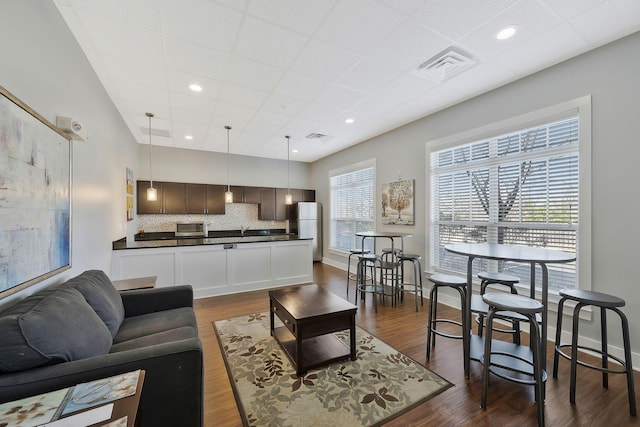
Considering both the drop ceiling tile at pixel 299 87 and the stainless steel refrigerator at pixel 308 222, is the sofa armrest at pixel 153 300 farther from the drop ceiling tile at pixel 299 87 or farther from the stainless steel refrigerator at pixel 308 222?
the stainless steel refrigerator at pixel 308 222

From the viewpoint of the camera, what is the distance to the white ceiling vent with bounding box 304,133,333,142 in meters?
5.24

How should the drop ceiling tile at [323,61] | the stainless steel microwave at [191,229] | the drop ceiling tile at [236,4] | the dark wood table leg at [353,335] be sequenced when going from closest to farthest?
1. the drop ceiling tile at [236,4]
2. the dark wood table leg at [353,335]
3. the drop ceiling tile at [323,61]
4. the stainless steel microwave at [191,229]

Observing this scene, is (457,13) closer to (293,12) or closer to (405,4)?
(405,4)

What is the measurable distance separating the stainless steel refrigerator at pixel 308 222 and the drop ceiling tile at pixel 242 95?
11.8 ft

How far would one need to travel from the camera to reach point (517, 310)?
70.0 inches

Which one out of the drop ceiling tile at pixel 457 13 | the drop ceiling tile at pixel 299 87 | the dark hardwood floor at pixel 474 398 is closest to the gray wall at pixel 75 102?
the dark hardwood floor at pixel 474 398

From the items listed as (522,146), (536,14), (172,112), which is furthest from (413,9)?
(172,112)

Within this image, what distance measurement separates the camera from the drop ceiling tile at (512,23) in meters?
2.06

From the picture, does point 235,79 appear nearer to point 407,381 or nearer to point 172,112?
point 172,112

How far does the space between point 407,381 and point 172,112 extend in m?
4.59

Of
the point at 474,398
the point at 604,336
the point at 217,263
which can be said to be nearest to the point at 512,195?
the point at 604,336

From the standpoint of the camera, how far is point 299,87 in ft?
10.7

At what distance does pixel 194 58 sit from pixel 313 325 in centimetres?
283

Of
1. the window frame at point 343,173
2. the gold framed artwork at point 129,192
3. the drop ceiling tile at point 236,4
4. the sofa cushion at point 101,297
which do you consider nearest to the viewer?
the sofa cushion at point 101,297
